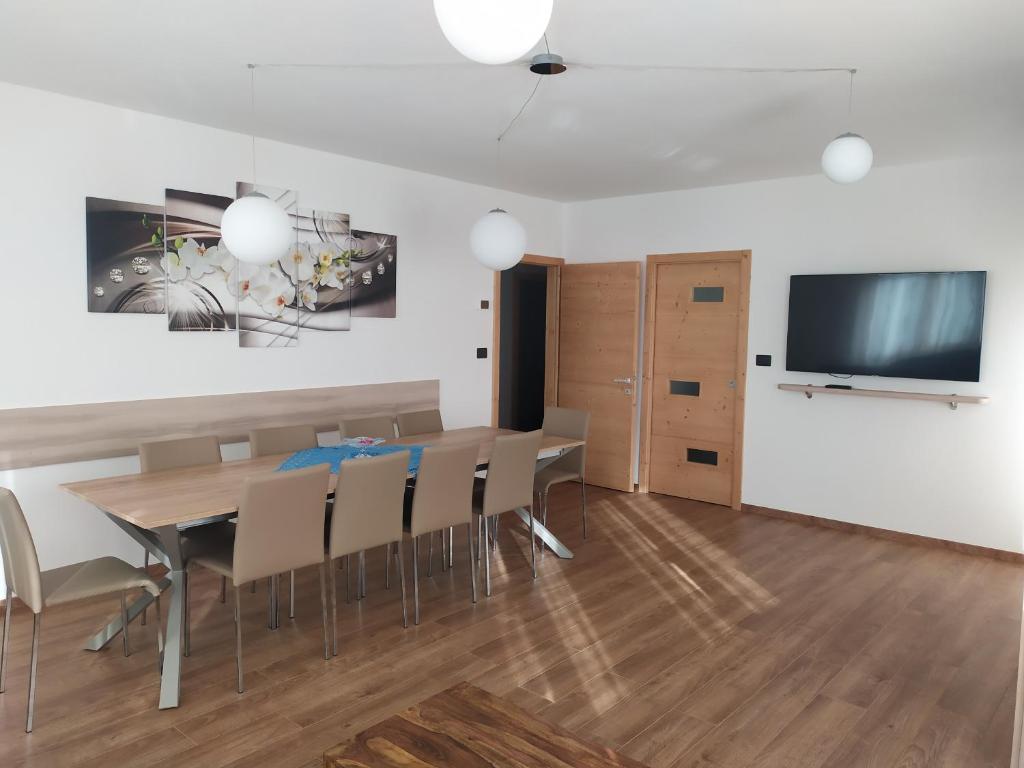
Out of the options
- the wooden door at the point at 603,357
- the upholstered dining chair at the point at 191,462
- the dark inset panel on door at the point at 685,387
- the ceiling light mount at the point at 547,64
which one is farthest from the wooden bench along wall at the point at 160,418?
the ceiling light mount at the point at 547,64

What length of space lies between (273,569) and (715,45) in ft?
9.10

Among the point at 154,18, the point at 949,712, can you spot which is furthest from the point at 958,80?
the point at 154,18

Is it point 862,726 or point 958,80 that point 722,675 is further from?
point 958,80

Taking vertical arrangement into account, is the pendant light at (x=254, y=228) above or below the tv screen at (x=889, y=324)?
above

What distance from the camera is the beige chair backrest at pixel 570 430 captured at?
508cm

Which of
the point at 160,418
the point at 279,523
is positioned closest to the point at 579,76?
the point at 279,523

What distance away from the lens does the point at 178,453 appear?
12.4 feet

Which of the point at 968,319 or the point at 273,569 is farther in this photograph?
the point at 968,319

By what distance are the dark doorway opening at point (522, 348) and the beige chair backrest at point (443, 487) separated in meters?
4.29

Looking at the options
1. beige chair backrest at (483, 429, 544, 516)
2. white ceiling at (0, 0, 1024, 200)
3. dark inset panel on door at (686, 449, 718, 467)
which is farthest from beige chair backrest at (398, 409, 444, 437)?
dark inset panel on door at (686, 449, 718, 467)

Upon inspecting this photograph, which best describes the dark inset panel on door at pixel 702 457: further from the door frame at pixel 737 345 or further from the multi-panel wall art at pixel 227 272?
the multi-panel wall art at pixel 227 272

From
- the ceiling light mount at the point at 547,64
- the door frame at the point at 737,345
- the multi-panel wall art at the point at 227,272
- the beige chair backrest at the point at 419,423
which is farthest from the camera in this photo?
the door frame at the point at 737,345

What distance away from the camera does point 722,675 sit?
3.15 m

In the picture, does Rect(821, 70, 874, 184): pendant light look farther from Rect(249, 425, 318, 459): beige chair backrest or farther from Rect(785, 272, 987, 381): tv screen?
Rect(249, 425, 318, 459): beige chair backrest
